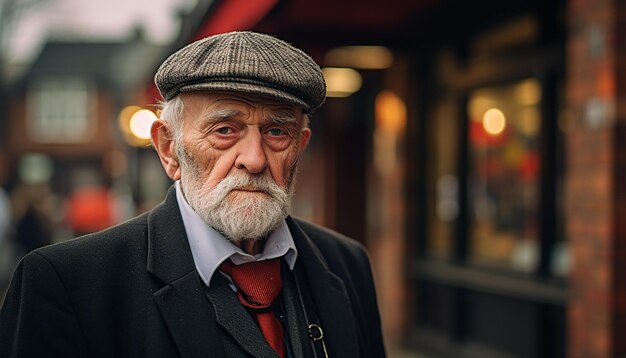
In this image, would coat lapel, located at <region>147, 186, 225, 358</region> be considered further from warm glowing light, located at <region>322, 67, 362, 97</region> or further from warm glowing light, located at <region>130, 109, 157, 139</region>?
warm glowing light, located at <region>130, 109, 157, 139</region>

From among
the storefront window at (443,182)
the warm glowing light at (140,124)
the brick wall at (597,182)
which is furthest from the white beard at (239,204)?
the warm glowing light at (140,124)

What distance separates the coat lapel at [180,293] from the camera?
1.98 m

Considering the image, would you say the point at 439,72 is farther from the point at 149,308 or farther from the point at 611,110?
the point at 149,308

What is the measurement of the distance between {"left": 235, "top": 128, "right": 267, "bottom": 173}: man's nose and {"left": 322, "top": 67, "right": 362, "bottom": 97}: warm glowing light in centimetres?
737

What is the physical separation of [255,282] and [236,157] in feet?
1.04

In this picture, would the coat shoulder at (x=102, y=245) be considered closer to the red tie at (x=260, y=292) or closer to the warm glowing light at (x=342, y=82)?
the red tie at (x=260, y=292)

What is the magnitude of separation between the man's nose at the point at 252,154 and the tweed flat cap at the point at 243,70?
0.12 m

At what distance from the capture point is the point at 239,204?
209 centimetres

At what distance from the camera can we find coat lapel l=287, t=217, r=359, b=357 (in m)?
2.23

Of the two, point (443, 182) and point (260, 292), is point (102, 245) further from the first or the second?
point (443, 182)

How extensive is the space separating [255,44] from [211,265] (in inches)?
21.7

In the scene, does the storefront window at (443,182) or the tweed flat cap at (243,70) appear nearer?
the tweed flat cap at (243,70)

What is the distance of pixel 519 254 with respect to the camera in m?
6.88

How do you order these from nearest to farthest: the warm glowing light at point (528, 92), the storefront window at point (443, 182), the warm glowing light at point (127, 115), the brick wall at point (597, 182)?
the brick wall at point (597, 182), the warm glowing light at point (528, 92), the storefront window at point (443, 182), the warm glowing light at point (127, 115)
